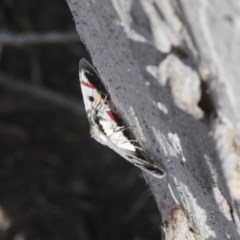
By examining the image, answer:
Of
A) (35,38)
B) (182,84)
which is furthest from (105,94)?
(35,38)

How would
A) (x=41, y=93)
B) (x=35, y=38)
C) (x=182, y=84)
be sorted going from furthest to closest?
(x=41, y=93) → (x=35, y=38) → (x=182, y=84)

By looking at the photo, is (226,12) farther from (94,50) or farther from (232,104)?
(94,50)

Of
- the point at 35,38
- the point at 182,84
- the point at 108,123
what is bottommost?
the point at 35,38

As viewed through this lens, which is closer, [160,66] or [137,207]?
[160,66]

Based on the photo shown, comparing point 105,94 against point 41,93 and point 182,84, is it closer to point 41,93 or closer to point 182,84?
point 182,84

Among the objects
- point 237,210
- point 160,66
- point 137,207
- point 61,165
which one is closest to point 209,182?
point 237,210

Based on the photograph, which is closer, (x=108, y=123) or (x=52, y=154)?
(x=108, y=123)

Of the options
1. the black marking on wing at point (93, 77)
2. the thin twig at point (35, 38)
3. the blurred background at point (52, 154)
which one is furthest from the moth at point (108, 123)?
the thin twig at point (35, 38)
